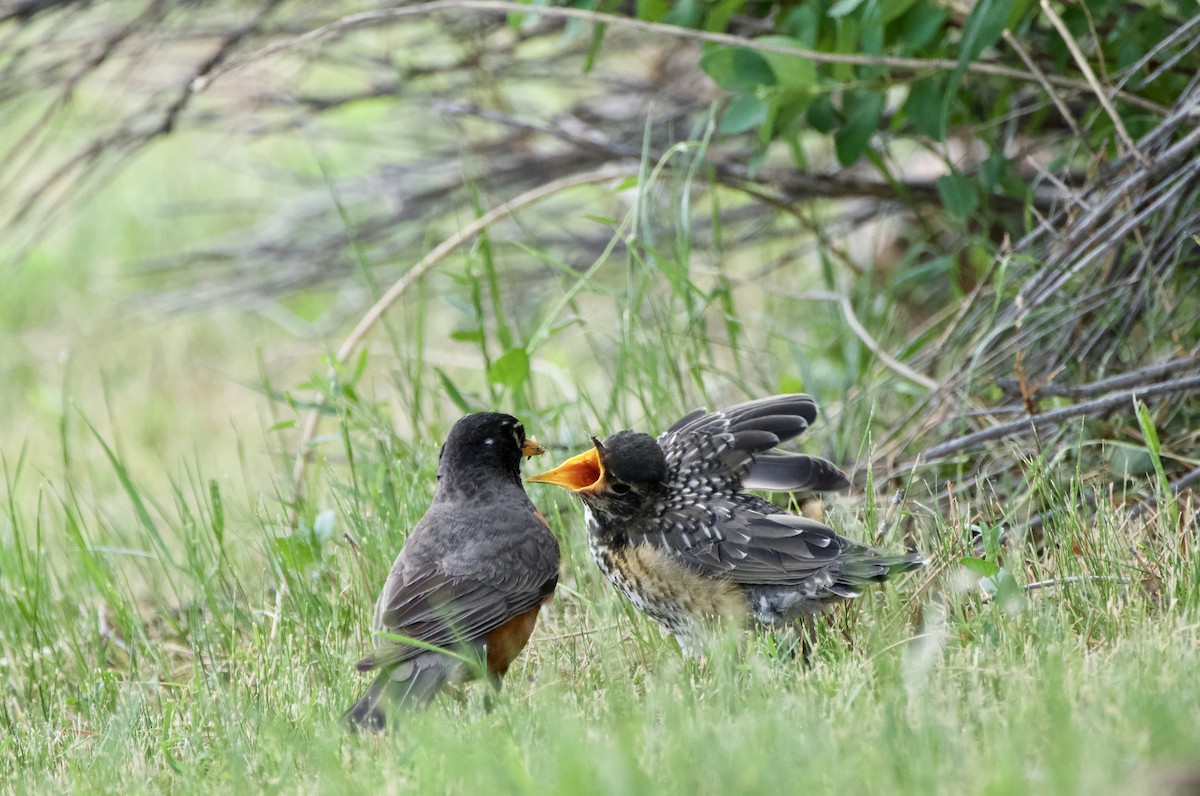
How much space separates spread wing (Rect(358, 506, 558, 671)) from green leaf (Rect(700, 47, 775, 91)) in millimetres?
1854

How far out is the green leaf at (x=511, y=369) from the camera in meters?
4.78

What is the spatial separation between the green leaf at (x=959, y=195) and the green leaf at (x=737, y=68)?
0.85 m

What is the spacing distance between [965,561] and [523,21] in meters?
2.83

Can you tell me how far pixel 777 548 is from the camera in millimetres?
3590

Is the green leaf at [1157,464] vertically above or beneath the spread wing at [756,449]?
beneath

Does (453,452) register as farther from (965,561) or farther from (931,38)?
(931,38)

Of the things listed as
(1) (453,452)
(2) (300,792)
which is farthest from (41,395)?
(2) (300,792)

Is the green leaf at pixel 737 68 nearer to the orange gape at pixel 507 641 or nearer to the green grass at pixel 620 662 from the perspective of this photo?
the green grass at pixel 620 662

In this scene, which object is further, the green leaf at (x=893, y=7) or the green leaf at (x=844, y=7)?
the green leaf at (x=893, y=7)

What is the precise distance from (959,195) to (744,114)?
94 centimetres

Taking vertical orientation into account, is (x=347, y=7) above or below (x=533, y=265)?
above

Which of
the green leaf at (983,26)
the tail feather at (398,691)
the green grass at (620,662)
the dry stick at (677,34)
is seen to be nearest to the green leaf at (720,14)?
the dry stick at (677,34)

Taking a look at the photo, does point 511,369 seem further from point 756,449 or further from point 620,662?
point 620,662

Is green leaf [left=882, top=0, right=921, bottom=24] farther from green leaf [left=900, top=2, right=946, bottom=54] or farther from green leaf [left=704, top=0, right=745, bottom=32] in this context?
green leaf [left=704, top=0, right=745, bottom=32]
